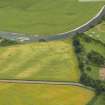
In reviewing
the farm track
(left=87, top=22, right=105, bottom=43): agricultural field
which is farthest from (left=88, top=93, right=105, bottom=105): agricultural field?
the farm track

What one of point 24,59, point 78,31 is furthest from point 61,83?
point 78,31

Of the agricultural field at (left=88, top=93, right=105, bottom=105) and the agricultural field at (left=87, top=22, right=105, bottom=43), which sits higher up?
the agricultural field at (left=87, top=22, right=105, bottom=43)

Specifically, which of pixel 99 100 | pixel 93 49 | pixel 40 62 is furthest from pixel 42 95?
pixel 93 49

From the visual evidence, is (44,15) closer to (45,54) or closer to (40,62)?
(45,54)

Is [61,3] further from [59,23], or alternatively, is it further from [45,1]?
[59,23]

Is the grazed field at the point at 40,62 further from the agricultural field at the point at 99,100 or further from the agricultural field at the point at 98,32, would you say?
the agricultural field at the point at 99,100

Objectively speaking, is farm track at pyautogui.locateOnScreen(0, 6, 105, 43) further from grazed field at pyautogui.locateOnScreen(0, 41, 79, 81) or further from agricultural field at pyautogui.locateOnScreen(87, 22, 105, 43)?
grazed field at pyautogui.locateOnScreen(0, 41, 79, 81)
